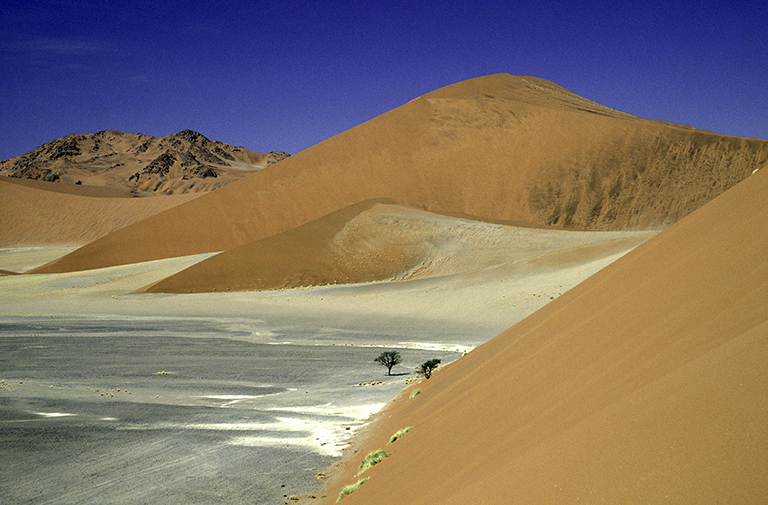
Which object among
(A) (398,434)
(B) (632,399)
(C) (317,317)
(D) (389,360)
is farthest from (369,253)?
(B) (632,399)

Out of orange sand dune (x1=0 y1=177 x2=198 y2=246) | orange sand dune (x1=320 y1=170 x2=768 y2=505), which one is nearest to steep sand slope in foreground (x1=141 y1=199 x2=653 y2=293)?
orange sand dune (x1=320 y1=170 x2=768 y2=505)

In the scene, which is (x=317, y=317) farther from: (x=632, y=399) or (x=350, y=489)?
(x=632, y=399)

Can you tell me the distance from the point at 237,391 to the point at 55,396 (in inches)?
159

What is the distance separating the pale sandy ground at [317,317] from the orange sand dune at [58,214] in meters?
51.8

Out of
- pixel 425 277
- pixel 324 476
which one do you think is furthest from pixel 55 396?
pixel 425 277

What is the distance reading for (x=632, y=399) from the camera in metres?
3.87

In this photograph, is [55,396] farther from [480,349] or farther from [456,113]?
[456,113]

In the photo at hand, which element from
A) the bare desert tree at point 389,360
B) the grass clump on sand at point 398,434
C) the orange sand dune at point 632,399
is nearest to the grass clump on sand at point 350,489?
the orange sand dune at point 632,399

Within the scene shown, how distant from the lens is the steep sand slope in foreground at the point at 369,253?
137 feet

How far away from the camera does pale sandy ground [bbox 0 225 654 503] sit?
11961mm

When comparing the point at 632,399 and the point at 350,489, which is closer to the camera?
the point at 632,399

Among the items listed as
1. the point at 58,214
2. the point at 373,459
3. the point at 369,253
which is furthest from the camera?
the point at 58,214

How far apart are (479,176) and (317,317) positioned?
3049cm

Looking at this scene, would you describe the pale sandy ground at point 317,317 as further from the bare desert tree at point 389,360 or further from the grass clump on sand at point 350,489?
the grass clump on sand at point 350,489
